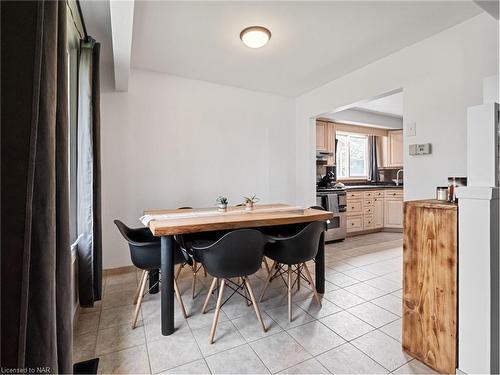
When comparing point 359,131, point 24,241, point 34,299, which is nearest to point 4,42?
point 24,241

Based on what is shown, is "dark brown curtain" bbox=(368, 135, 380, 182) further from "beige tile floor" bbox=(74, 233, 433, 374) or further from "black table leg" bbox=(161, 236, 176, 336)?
"black table leg" bbox=(161, 236, 176, 336)

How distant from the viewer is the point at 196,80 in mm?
Answer: 3578

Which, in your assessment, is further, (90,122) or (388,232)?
(388,232)

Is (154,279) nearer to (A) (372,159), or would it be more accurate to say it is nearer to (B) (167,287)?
(B) (167,287)

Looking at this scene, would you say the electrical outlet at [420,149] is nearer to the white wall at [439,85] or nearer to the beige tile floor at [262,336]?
the white wall at [439,85]

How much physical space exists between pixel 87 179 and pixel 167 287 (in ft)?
3.79

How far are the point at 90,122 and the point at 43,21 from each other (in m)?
1.66

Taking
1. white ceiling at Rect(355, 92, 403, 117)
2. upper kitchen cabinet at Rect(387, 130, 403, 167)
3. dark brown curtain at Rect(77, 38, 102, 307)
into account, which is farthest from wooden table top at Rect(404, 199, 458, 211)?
upper kitchen cabinet at Rect(387, 130, 403, 167)

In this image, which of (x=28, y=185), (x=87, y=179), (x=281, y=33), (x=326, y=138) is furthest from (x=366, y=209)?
(x=28, y=185)

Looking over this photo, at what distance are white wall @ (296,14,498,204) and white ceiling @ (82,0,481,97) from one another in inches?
4.9

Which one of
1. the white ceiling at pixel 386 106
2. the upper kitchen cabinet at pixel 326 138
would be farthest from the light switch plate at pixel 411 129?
the upper kitchen cabinet at pixel 326 138

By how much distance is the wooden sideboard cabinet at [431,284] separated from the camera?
1.44 metres

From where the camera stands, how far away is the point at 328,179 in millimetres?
5043

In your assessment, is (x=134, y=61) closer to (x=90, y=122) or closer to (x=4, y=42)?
(x=90, y=122)
